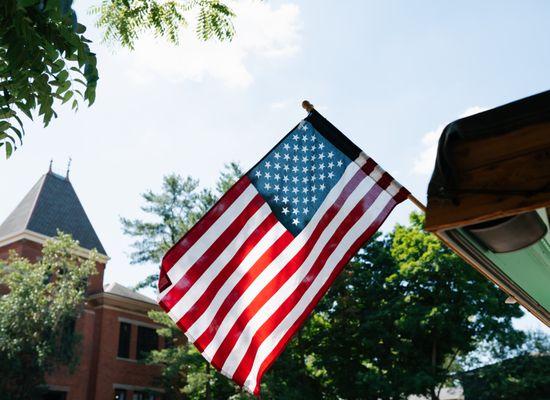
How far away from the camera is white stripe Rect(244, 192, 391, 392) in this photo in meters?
4.16

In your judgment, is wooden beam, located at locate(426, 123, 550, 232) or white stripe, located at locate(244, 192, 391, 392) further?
white stripe, located at locate(244, 192, 391, 392)

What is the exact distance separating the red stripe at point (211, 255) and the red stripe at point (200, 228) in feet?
0.46

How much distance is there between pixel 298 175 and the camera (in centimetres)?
450

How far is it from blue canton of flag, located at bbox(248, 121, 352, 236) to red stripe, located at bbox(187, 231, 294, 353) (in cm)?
15

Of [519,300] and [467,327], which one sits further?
[467,327]

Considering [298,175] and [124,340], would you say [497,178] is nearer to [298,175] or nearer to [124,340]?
[298,175]

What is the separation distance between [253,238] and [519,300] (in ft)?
7.03

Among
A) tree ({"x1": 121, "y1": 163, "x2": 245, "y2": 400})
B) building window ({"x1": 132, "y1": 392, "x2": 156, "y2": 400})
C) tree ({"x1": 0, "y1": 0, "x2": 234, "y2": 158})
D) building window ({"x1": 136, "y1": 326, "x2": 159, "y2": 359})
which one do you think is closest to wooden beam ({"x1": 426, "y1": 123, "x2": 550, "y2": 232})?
tree ({"x1": 0, "y1": 0, "x2": 234, "y2": 158})

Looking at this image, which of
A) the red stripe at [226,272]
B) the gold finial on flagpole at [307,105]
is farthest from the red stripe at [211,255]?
the gold finial on flagpole at [307,105]

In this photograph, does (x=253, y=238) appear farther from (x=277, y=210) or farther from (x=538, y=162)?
(x=538, y=162)

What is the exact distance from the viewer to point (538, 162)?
75.6 inches

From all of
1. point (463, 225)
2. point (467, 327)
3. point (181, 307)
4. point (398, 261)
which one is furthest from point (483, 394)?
point (463, 225)

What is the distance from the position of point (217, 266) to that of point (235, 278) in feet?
0.61

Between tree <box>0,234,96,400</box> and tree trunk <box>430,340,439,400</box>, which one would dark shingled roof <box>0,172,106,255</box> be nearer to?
tree <box>0,234,96,400</box>
